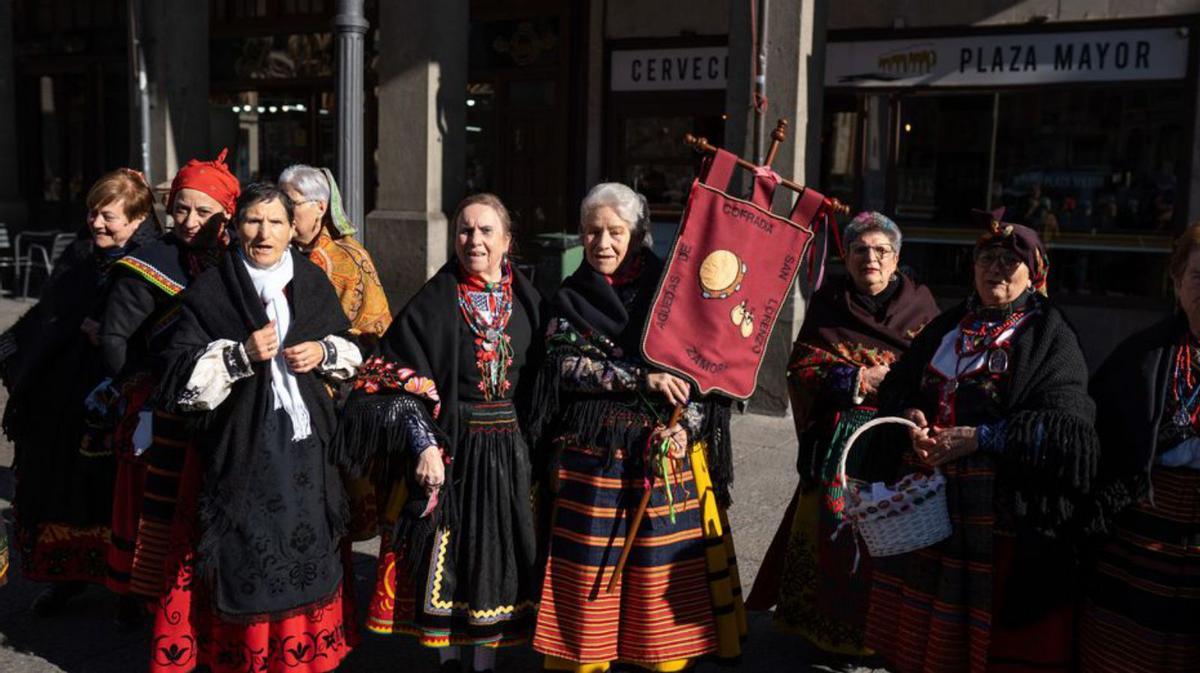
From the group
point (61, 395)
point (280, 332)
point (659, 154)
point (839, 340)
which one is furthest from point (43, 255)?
point (839, 340)

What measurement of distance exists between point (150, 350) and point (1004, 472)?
2943mm

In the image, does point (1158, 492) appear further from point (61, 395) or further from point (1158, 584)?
point (61, 395)

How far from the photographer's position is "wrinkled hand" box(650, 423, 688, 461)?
3666mm

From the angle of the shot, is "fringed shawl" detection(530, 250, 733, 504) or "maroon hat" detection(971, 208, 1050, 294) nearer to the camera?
"maroon hat" detection(971, 208, 1050, 294)

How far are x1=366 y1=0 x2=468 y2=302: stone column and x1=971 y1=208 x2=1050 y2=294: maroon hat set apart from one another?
735cm

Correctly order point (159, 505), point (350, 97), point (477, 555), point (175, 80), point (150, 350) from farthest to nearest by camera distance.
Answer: point (175, 80), point (350, 97), point (150, 350), point (159, 505), point (477, 555)

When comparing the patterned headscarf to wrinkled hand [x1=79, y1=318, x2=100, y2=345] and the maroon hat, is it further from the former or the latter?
the maroon hat

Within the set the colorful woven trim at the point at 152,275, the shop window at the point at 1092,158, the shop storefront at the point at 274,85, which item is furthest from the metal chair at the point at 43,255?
the shop window at the point at 1092,158

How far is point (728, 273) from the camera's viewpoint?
3678 millimetres

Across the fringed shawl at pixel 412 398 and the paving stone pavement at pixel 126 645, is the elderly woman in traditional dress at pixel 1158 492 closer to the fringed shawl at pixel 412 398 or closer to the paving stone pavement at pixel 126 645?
the paving stone pavement at pixel 126 645

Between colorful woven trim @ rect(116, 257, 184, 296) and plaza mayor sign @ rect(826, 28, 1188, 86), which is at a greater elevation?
plaza mayor sign @ rect(826, 28, 1188, 86)

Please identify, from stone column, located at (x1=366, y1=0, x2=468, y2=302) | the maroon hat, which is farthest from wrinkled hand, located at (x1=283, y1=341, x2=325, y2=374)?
stone column, located at (x1=366, y1=0, x2=468, y2=302)

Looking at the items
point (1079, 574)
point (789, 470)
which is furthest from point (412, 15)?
point (1079, 574)

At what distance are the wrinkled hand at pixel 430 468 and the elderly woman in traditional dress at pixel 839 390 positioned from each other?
139 cm
